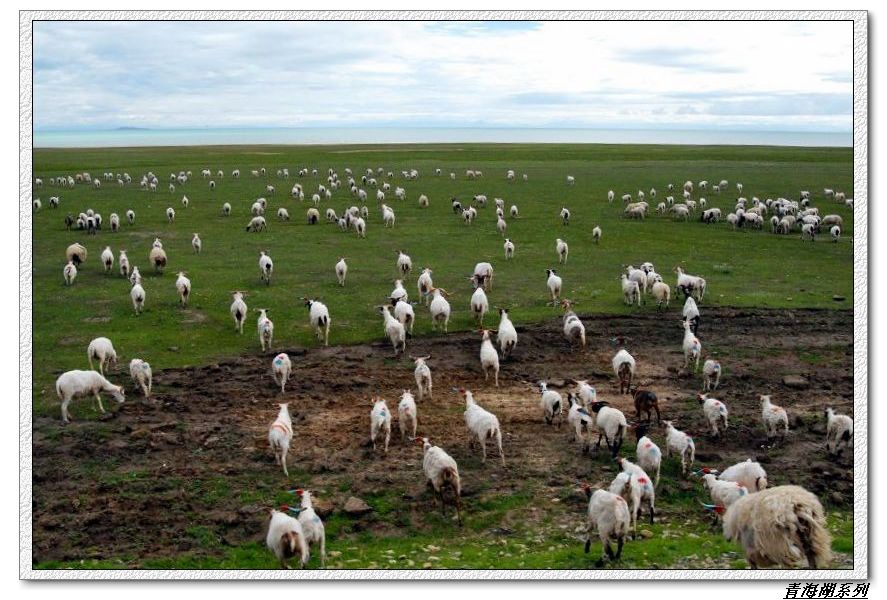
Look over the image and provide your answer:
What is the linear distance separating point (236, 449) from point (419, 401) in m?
4.71

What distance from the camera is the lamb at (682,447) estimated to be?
46.9 feet

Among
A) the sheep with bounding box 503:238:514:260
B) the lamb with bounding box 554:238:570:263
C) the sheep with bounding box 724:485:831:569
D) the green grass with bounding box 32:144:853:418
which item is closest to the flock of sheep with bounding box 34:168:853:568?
the sheep with bounding box 724:485:831:569

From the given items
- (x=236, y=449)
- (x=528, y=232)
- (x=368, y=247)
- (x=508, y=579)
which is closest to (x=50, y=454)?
(x=236, y=449)

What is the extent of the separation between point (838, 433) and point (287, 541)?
11.0 meters

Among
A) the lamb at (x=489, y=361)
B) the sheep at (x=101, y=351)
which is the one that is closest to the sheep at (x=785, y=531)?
the lamb at (x=489, y=361)

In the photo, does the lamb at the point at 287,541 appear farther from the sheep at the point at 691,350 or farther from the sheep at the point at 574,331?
the sheep at the point at 691,350

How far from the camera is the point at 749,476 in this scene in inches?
517

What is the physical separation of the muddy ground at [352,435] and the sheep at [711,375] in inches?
11.3

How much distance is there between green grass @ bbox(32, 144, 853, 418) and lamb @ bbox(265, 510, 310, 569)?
8.35m

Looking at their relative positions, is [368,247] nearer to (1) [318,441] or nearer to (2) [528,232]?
(2) [528,232]

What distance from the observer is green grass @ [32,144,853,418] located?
936 inches

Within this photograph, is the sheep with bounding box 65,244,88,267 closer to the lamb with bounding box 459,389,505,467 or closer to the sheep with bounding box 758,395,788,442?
the lamb with bounding box 459,389,505,467

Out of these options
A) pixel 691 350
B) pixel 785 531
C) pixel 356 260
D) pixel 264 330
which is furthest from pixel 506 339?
pixel 356 260

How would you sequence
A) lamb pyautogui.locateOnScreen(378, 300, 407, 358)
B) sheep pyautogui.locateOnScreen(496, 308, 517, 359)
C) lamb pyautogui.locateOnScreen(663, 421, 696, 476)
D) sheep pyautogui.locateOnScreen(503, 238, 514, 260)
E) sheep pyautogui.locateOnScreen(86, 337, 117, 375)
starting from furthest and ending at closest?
sheep pyautogui.locateOnScreen(503, 238, 514, 260), lamb pyautogui.locateOnScreen(378, 300, 407, 358), sheep pyautogui.locateOnScreen(496, 308, 517, 359), sheep pyautogui.locateOnScreen(86, 337, 117, 375), lamb pyautogui.locateOnScreen(663, 421, 696, 476)
